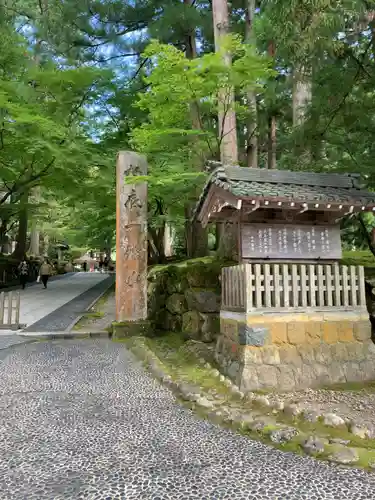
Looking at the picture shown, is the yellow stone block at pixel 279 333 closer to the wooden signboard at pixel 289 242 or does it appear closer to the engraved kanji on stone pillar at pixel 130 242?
the wooden signboard at pixel 289 242

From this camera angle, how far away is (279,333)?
6055 millimetres

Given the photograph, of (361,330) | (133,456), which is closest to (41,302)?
(361,330)

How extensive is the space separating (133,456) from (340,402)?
3.44 metres

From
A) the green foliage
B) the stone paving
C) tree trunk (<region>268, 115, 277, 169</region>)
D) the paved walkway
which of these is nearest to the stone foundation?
the green foliage

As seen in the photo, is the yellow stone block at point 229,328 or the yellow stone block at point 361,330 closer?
the yellow stone block at point 229,328

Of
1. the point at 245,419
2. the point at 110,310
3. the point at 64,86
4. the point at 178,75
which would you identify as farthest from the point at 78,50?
the point at 245,419

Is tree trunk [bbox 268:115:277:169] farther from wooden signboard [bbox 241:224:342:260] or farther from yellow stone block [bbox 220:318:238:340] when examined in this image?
yellow stone block [bbox 220:318:238:340]

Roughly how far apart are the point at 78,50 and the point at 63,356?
11784mm

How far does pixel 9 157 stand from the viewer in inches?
601

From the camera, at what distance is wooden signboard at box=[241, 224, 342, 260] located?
6.59 meters

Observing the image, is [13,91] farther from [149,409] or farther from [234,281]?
[149,409]

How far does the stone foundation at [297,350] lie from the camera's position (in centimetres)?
591

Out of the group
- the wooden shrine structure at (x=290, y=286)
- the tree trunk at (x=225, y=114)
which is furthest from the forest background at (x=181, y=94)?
the wooden shrine structure at (x=290, y=286)

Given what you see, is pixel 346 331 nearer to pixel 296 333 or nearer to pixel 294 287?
pixel 296 333
